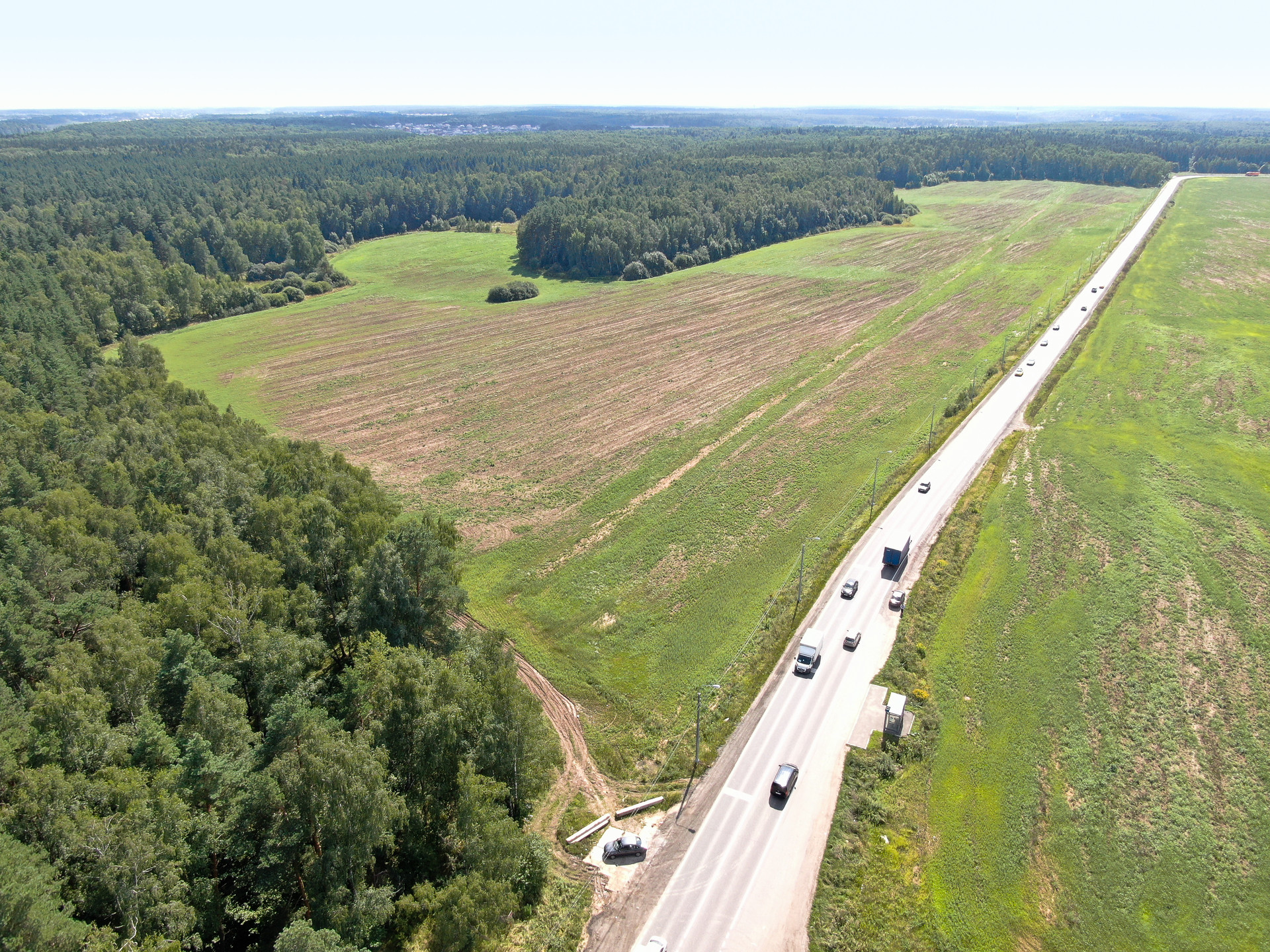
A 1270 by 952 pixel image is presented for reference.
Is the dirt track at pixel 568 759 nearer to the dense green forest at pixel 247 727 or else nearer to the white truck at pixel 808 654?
the dense green forest at pixel 247 727

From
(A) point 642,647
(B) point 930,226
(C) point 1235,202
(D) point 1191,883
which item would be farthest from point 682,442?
(C) point 1235,202

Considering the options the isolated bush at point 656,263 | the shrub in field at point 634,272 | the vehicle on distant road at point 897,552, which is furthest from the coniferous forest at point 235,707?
the isolated bush at point 656,263

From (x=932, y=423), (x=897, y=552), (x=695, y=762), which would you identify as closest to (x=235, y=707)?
(x=695, y=762)

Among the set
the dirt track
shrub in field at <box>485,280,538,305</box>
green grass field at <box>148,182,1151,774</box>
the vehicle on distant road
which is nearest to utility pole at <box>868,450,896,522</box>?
green grass field at <box>148,182,1151,774</box>

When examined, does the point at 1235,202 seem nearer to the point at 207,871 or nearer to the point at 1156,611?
the point at 1156,611

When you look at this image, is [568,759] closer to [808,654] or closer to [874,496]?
[808,654]

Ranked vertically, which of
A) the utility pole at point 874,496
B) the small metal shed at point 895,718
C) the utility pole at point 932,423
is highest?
the utility pole at point 932,423
